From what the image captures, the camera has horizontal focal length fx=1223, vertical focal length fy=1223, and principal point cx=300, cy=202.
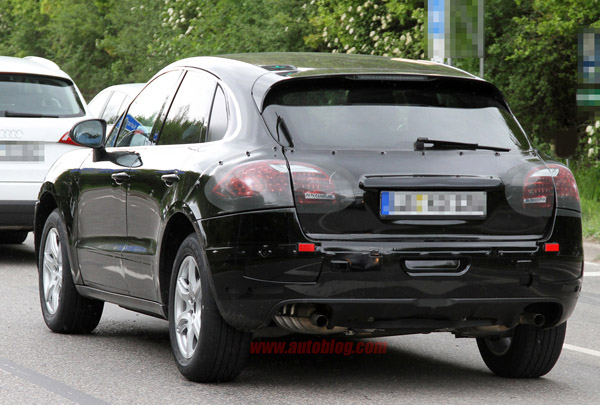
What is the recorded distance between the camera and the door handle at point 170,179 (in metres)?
6.12

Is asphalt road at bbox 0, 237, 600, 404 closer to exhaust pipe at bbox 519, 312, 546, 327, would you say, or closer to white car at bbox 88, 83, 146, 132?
exhaust pipe at bbox 519, 312, 546, 327

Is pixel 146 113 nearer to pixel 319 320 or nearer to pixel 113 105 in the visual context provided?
pixel 319 320

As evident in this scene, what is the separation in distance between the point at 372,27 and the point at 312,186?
19726mm

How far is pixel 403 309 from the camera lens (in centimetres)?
555

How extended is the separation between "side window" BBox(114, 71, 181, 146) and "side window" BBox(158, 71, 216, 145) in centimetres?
16

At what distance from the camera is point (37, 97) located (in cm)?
1188

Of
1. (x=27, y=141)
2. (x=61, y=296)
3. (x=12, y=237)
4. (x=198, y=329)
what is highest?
(x=198, y=329)

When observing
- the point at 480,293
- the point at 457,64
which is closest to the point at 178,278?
the point at 480,293

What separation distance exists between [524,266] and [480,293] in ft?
0.84

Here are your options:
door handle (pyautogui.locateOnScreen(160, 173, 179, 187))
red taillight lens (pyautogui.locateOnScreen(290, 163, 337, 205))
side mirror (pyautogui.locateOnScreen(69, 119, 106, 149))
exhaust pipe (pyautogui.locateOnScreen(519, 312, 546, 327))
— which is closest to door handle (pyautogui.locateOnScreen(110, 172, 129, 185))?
side mirror (pyautogui.locateOnScreen(69, 119, 106, 149))

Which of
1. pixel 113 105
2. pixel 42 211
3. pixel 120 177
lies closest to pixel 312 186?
pixel 120 177

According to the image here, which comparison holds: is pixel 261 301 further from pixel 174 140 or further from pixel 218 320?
pixel 174 140

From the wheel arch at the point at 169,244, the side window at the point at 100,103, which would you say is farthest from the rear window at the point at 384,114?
the side window at the point at 100,103

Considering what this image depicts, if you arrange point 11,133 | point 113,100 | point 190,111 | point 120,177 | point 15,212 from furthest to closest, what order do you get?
point 113,100 → point 15,212 → point 11,133 → point 120,177 → point 190,111
